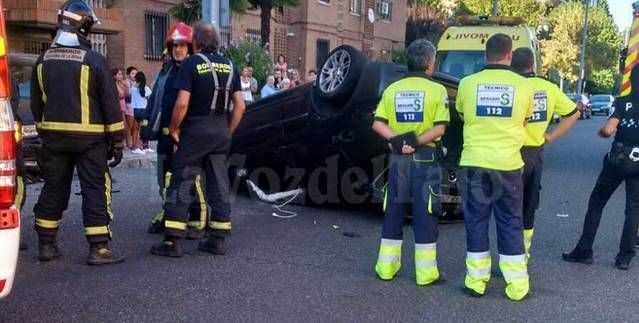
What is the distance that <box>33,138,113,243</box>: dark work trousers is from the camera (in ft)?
15.3

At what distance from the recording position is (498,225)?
14.5ft

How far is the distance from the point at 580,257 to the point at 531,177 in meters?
1.13

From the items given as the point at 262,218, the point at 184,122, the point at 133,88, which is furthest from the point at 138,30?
the point at 184,122

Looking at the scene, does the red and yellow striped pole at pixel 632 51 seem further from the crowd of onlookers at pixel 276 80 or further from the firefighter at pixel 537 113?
the crowd of onlookers at pixel 276 80

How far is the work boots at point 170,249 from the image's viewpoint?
507cm

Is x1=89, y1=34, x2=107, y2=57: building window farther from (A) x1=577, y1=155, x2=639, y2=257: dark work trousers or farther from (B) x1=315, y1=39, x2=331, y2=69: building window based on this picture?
(A) x1=577, y1=155, x2=639, y2=257: dark work trousers

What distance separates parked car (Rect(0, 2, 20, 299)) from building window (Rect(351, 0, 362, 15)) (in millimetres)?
26952

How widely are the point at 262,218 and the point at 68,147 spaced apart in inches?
100

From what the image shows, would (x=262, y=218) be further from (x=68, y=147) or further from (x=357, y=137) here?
(x=68, y=147)

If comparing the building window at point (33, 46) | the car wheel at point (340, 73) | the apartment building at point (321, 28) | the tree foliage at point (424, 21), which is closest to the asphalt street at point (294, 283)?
the car wheel at point (340, 73)

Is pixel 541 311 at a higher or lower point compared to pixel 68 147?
lower

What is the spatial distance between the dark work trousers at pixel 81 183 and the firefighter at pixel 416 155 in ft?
6.95

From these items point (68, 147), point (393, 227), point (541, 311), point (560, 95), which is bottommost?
point (541, 311)

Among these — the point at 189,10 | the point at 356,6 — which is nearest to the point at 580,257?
the point at 189,10
